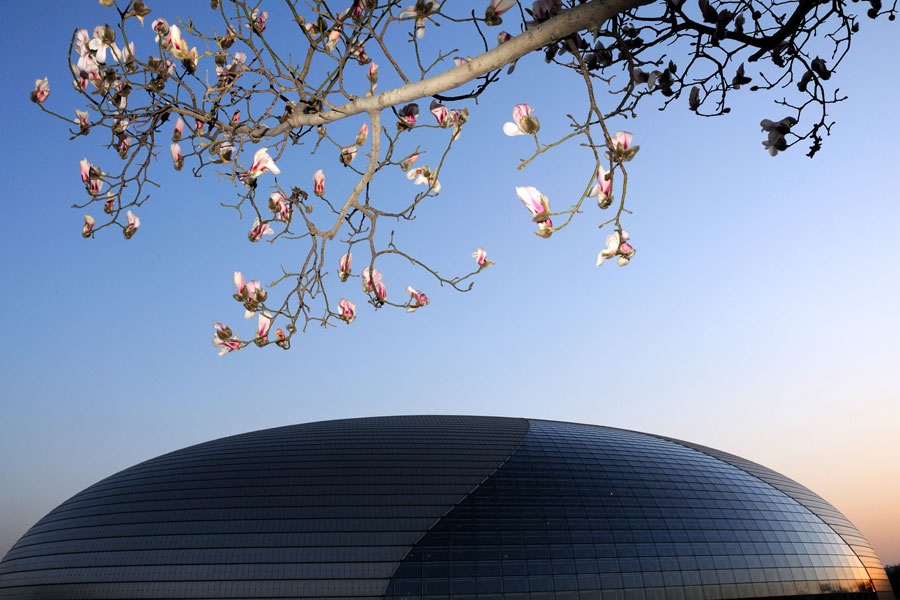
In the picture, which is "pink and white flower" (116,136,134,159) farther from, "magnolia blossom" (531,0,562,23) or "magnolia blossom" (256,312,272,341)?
"magnolia blossom" (531,0,562,23)

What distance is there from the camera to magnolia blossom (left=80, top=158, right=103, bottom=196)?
168 inches

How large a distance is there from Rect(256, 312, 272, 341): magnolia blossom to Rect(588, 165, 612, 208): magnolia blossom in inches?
94.3

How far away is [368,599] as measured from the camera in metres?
27.5

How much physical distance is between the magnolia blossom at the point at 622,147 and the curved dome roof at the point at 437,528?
27223 mm

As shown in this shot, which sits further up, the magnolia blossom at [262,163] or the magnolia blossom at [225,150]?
the magnolia blossom at [225,150]

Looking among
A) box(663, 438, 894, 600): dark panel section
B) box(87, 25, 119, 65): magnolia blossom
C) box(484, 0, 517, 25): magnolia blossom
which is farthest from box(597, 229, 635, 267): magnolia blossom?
box(663, 438, 894, 600): dark panel section

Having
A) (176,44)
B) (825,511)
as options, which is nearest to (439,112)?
(176,44)

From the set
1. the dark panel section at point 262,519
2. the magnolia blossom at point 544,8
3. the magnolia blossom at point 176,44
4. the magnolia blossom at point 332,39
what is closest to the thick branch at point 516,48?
the magnolia blossom at point 544,8

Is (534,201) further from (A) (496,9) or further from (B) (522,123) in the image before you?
(A) (496,9)

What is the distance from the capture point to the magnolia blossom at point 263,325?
14.5 feet

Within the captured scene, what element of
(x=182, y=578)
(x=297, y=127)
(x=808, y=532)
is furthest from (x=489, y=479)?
(x=297, y=127)

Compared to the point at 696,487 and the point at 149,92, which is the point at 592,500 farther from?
→ the point at 149,92

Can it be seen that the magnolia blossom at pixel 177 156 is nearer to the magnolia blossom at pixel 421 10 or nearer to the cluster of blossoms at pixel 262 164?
the cluster of blossoms at pixel 262 164

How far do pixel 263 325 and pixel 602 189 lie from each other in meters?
2.50
